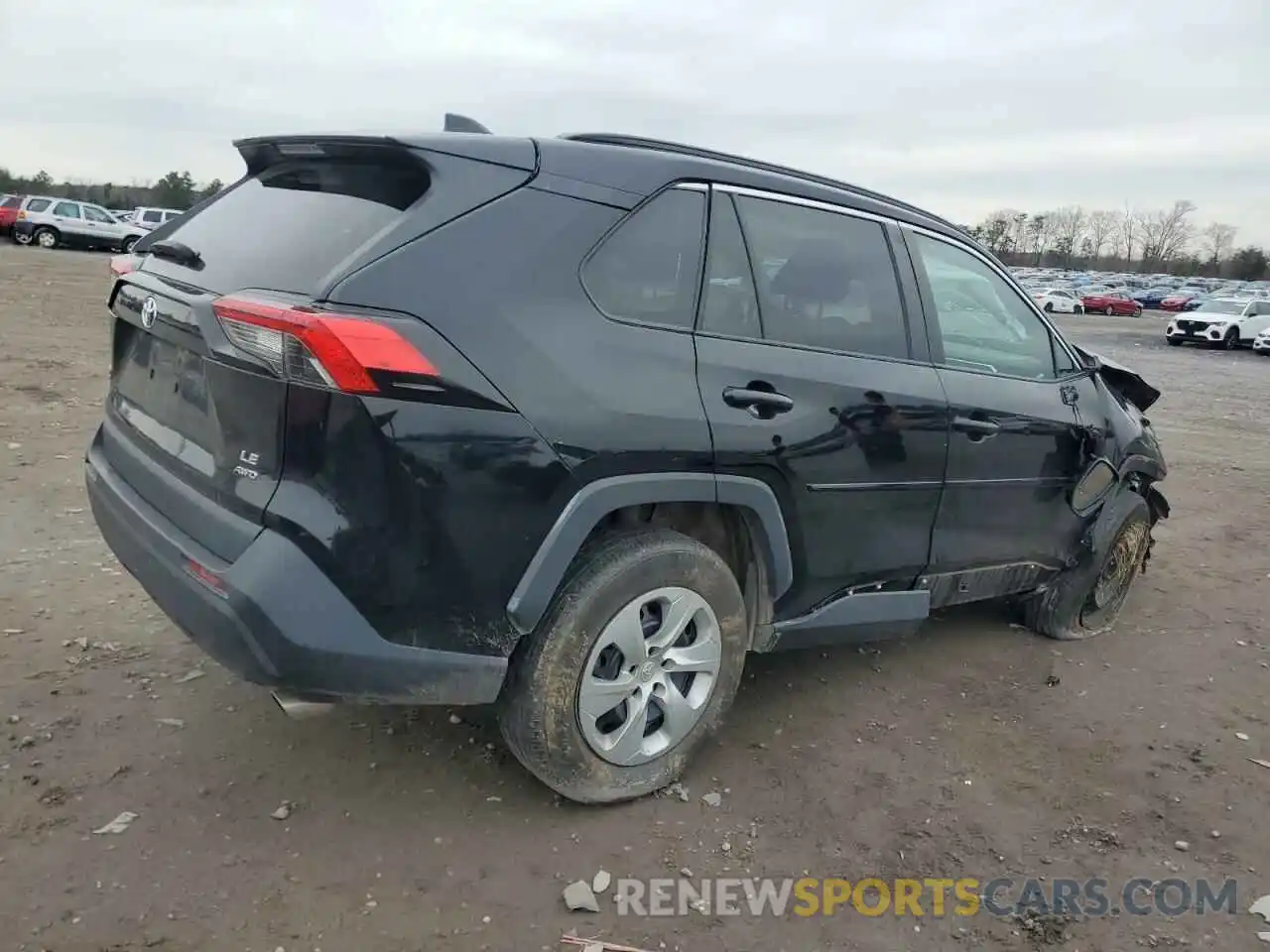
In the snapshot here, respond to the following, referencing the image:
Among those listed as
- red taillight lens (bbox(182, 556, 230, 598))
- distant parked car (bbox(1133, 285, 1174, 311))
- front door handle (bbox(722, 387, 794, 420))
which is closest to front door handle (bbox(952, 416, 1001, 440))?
front door handle (bbox(722, 387, 794, 420))

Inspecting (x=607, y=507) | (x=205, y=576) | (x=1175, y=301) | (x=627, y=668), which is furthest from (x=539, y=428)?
(x=1175, y=301)

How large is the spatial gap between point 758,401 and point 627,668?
895mm

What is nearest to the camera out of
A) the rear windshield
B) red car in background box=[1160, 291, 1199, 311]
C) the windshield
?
the rear windshield

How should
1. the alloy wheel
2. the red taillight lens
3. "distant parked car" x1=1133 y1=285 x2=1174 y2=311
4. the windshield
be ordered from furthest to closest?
1. "distant parked car" x1=1133 y1=285 x2=1174 y2=311
2. the windshield
3. the alloy wheel
4. the red taillight lens

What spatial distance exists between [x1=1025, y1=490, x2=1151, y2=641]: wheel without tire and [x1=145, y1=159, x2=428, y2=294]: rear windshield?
350 centimetres

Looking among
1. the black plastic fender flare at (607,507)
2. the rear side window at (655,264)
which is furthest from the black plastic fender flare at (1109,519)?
the rear side window at (655,264)

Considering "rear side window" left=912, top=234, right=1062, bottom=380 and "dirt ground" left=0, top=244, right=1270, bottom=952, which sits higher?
"rear side window" left=912, top=234, right=1062, bottom=380

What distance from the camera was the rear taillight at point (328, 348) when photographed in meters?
2.26

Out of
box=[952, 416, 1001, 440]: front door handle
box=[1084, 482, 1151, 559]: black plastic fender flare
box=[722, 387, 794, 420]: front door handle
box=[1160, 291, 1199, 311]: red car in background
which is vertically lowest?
box=[1084, 482, 1151, 559]: black plastic fender flare

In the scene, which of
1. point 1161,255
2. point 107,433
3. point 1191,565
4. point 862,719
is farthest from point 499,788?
point 1161,255

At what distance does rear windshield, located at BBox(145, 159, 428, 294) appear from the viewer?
249 centimetres

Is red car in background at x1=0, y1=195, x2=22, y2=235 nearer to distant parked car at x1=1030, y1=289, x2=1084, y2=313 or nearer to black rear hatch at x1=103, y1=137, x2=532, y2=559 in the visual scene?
black rear hatch at x1=103, y1=137, x2=532, y2=559

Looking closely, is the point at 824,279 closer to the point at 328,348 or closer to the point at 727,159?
the point at 727,159

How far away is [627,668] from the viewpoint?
2.85m
